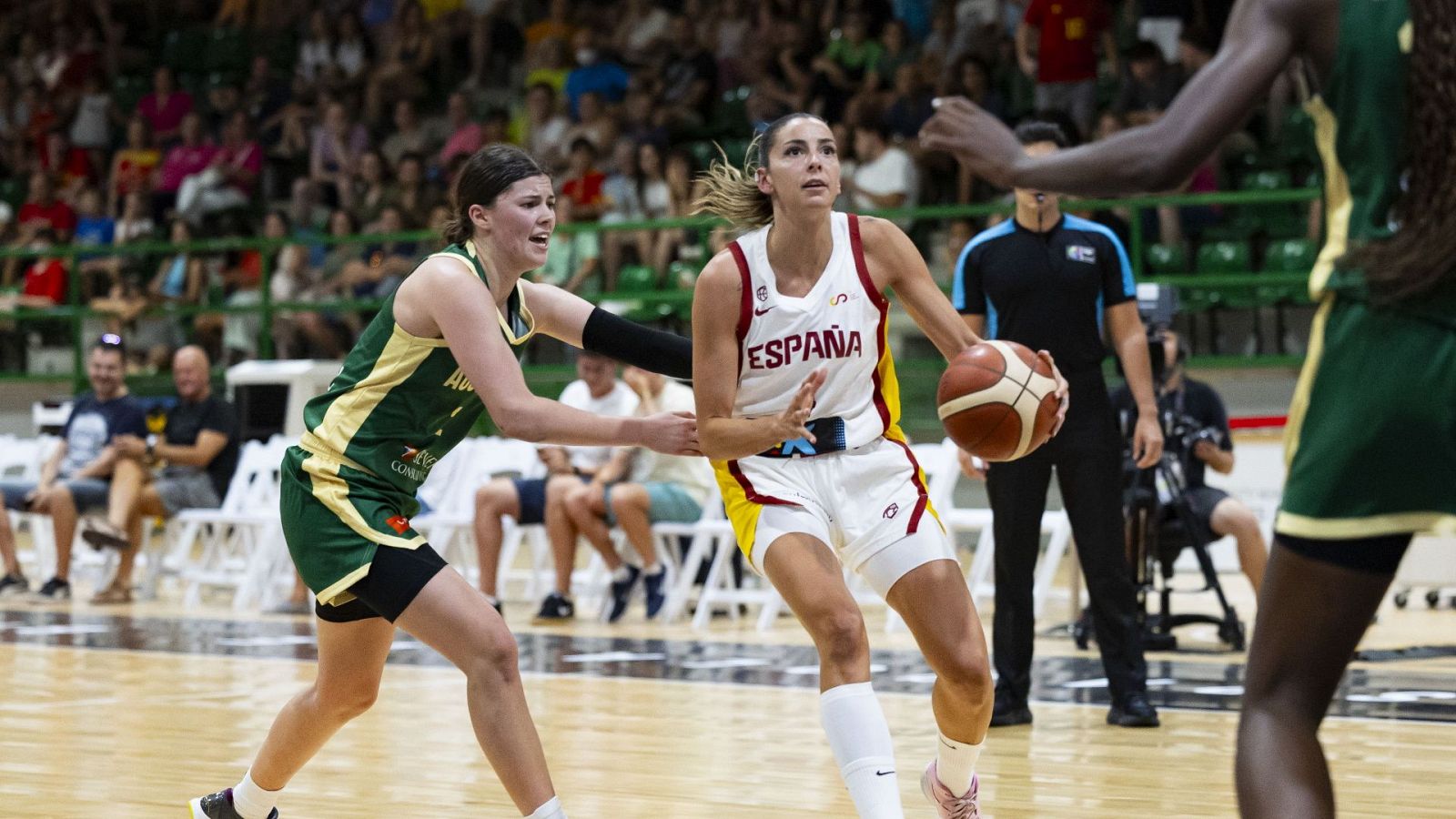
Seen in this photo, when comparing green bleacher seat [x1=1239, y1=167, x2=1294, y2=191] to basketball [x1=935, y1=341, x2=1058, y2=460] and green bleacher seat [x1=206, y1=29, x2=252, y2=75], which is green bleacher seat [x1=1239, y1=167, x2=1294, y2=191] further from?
green bleacher seat [x1=206, y1=29, x2=252, y2=75]

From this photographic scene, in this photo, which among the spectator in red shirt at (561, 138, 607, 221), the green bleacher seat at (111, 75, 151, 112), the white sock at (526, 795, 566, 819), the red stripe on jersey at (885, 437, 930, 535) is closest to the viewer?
the white sock at (526, 795, 566, 819)

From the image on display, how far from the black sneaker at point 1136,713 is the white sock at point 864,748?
266 cm

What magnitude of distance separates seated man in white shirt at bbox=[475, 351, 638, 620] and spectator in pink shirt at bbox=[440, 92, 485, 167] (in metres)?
6.13

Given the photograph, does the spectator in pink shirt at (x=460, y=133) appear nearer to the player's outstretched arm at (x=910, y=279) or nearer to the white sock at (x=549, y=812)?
the player's outstretched arm at (x=910, y=279)

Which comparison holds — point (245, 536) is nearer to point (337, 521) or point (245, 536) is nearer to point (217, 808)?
point (217, 808)

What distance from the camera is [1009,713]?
684 centimetres

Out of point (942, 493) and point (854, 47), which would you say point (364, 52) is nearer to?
point (854, 47)

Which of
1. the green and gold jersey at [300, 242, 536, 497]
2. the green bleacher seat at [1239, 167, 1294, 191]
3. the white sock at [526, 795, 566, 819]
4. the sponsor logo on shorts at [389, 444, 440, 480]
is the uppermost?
the green and gold jersey at [300, 242, 536, 497]

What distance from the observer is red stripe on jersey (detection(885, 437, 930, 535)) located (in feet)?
14.8

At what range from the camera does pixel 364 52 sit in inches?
753

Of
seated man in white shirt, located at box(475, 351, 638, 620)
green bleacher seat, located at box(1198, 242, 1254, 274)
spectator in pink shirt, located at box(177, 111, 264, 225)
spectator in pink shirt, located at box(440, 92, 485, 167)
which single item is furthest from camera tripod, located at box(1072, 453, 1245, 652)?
spectator in pink shirt, located at box(177, 111, 264, 225)

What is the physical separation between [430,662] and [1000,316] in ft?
11.8

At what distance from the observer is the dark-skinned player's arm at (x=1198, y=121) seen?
2.64m

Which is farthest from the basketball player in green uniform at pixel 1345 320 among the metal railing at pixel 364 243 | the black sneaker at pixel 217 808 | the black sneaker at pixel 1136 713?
the metal railing at pixel 364 243
